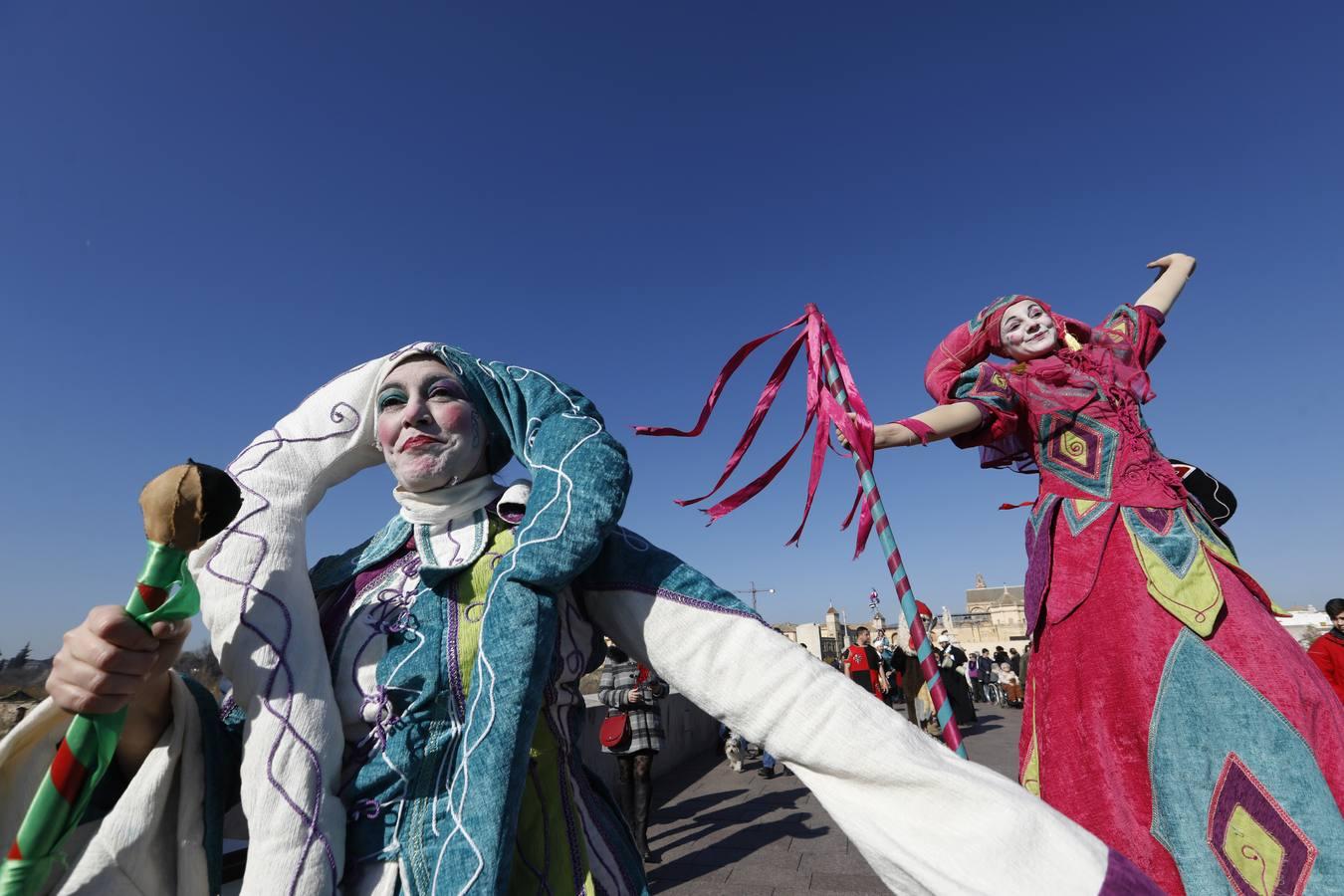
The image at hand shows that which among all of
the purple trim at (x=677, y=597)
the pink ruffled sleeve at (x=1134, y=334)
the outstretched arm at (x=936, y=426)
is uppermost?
the pink ruffled sleeve at (x=1134, y=334)

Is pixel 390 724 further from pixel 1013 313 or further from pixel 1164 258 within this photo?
pixel 1164 258

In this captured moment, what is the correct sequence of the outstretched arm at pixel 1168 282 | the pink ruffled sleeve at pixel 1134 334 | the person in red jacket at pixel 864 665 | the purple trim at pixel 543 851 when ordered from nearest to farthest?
the purple trim at pixel 543 851
the pink ruffled sleeve at pixel 1134 334
the outstretched arm at pixel 1168 282
the person in red jacket at pixel 864 665

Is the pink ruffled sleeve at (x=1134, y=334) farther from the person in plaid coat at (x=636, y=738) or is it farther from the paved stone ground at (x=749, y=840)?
the person in plaid coat at (x=636, y=738)

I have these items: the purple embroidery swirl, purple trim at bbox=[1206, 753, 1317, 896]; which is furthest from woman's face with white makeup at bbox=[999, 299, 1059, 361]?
the purple embroidery swirl

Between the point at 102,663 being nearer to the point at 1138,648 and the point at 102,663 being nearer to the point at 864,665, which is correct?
the point at 1138,648

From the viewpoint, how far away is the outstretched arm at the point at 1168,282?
103 inches

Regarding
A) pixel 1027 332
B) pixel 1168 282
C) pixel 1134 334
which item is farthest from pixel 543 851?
pixel 1168 282

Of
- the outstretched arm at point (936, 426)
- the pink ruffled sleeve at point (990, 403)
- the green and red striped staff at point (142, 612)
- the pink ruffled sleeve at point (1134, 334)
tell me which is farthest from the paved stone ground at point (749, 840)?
the green and red striped staff at point (142, 612)

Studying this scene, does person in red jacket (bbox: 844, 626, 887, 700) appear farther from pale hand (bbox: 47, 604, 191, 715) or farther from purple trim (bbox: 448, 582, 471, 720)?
pale hand (bbox: 47, 604, 191, 715)

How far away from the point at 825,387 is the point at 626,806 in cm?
515

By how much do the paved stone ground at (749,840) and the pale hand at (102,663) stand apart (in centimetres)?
441

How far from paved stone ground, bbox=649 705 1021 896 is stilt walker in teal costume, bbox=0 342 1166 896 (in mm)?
3812

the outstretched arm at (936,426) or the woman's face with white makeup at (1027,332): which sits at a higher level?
the woman's face with white makeup at (1027,332)

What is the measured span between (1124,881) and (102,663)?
4.91 feet
